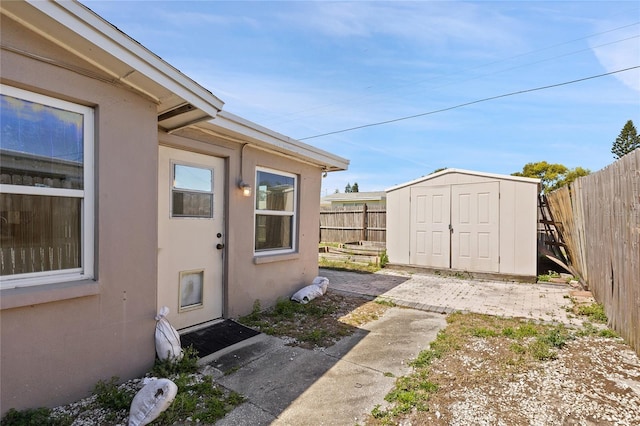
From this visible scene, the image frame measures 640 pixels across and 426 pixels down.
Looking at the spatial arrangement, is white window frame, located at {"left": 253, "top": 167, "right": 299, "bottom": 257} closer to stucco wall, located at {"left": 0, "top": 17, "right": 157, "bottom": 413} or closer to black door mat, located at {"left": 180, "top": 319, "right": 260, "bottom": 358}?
black door mat, located at {"left": 180, "top": 319, "right": 260, "bottom": 358}

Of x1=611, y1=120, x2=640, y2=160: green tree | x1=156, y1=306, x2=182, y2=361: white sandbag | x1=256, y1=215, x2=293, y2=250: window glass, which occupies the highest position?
x1=611, y1=120, x2=640, y2=160: green tree

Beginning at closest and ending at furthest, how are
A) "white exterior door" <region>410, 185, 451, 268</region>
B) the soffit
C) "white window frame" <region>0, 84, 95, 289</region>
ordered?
the soffit < "white window frame" <region>0, 84, 95, 289</region> < "white exterior door" <region>410, 185, 451, 268</region>

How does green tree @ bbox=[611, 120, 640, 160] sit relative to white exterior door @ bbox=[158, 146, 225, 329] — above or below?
above

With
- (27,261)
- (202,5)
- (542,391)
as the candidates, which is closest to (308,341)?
(542,391)

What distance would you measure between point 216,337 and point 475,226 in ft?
22.7

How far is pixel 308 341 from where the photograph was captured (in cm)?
388

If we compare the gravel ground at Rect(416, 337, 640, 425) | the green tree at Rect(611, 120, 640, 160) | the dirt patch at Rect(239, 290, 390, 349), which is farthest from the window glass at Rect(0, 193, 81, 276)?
the green tree at Rect(611, 120, 640, 160)

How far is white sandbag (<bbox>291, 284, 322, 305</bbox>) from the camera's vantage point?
549 centimetres

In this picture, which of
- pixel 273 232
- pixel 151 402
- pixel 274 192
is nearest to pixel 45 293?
pixel 151 402

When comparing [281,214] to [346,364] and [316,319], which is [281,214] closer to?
[316,319]

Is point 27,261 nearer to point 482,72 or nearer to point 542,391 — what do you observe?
point 542,391

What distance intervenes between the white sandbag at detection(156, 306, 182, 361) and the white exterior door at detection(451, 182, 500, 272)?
7272 mm

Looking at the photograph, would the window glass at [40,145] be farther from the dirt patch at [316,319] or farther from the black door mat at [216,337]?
the dirt patch at [316,319]

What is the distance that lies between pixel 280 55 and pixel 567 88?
8.93 metres
